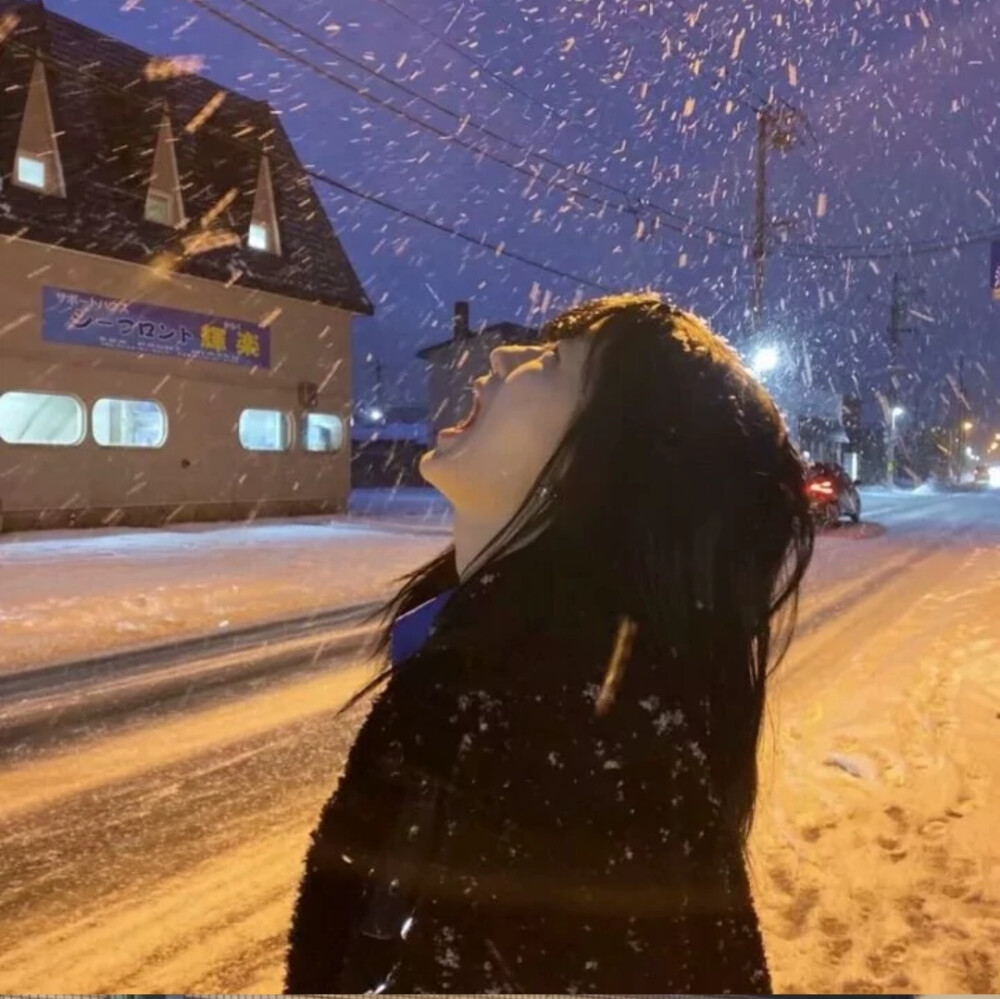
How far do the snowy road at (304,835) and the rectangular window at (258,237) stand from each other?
1693 cm

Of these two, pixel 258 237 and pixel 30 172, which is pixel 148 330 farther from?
pixel 258 237

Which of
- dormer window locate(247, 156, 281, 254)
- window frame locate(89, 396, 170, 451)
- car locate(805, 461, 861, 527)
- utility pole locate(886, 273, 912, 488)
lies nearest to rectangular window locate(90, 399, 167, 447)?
window frame locate(89, 396, 170, 451)

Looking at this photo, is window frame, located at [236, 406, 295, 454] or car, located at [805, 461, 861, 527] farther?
car, located at [805, 461, 861, 527]

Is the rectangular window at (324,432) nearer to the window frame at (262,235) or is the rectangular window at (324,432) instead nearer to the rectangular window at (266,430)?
the rectangular window at (266,430)

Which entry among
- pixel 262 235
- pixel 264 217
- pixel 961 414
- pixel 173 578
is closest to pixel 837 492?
pixel 262 235

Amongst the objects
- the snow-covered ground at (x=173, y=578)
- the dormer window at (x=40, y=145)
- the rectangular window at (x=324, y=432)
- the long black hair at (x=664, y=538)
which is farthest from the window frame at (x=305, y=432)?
the long black hair at (x=664, y=538)

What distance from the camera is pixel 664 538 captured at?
1486mm

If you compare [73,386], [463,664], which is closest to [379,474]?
[73,386]

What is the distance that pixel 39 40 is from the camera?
19125 mm

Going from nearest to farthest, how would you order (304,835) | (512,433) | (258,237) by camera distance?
(512,433), (304,835), (258,237)

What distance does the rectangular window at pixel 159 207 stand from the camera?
21.1 meters

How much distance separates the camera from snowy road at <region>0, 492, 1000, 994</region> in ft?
11.5

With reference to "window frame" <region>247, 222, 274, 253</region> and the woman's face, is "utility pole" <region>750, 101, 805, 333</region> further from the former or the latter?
the woman's face

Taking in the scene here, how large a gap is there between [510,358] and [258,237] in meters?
23.3
